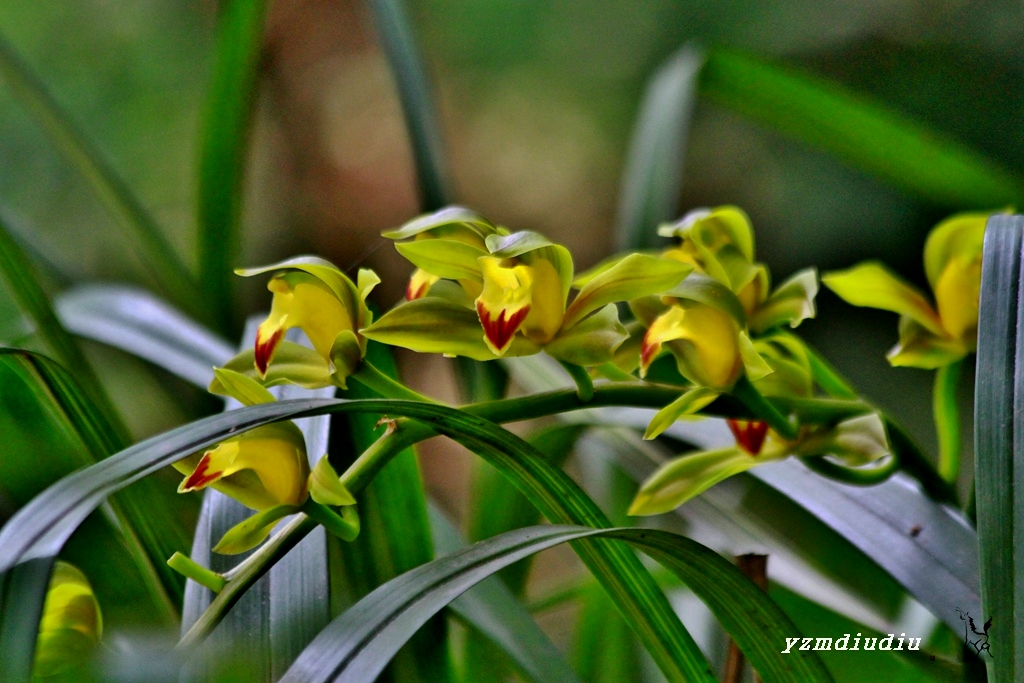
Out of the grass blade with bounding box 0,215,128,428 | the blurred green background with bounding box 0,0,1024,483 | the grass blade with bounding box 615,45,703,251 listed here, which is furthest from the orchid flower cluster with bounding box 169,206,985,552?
the blurred green background with bounding box 0,0,1024,483

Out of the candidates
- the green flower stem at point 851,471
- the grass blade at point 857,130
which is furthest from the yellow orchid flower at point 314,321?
the grass blade at point 857,130

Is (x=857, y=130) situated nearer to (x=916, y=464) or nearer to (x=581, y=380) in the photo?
(x=916, y=464)

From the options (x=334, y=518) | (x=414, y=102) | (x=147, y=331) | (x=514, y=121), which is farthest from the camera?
(x=514, y=121)

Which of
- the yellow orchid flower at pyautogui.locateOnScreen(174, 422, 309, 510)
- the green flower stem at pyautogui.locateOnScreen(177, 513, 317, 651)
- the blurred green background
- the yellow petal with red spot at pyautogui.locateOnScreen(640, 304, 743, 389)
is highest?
the blurred green background

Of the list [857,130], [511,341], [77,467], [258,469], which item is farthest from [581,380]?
[857,130]

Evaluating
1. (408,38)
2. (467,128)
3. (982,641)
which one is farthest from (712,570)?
(467,128)

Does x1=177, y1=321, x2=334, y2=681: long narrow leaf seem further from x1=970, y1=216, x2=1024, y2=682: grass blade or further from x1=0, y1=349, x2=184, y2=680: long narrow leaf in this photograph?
x1=970, y1=216, x2=1024, y2=682: grass blade

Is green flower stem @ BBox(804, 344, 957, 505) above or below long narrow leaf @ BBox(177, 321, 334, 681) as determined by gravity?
above
